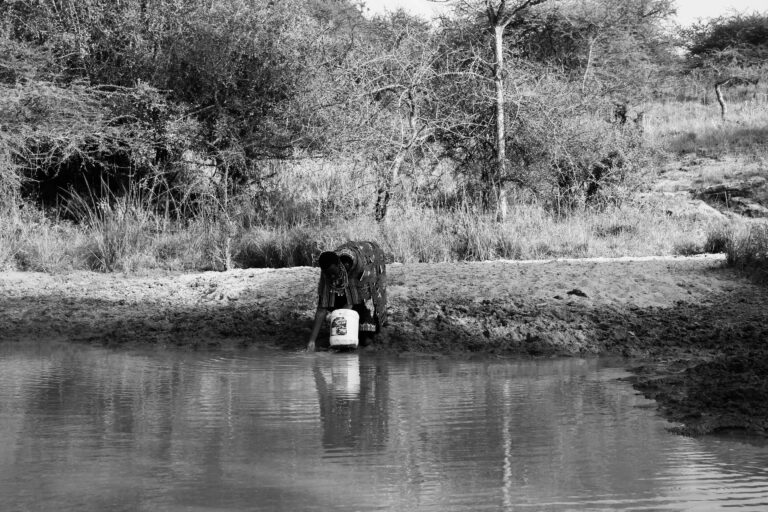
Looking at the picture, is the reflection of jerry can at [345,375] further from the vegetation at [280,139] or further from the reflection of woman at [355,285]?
the vegetation at [280,139]

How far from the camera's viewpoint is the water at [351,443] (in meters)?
4.61

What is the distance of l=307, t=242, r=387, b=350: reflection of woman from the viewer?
8625 mm

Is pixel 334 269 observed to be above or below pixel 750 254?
below

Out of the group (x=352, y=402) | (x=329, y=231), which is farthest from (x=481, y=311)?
(x=329, y=231)

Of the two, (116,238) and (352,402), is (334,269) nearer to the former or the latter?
(352,402)

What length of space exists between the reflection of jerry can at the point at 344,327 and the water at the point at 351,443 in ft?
1.29

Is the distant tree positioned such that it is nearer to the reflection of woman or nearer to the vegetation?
the vegetation

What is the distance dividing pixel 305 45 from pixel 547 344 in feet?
31.7

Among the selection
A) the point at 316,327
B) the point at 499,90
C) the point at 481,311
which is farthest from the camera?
the point at 499,90

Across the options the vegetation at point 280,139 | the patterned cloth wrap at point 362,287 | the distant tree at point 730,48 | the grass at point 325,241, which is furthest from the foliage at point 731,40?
the patterned cloth wrap at point 362,287

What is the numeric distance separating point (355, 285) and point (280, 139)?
861 cm

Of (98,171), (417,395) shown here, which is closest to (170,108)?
(98,171)

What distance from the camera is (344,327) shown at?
880 centimetres

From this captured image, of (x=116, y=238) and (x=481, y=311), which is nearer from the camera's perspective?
(x=481, y=311)
